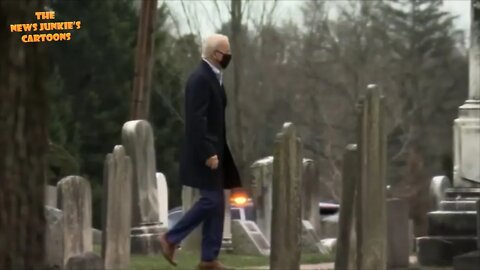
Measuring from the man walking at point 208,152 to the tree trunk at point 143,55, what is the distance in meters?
18.1

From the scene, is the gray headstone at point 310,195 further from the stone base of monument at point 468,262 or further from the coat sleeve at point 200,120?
the coat sleeve at point 200,120

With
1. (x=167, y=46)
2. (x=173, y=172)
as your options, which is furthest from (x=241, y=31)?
(x=173, y=172)

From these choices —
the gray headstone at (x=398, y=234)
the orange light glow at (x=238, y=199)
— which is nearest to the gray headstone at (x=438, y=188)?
the gray headstone at (x=398, y=234)

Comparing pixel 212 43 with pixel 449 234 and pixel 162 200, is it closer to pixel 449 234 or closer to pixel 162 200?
pixel 449 234

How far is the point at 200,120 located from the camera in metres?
10.4

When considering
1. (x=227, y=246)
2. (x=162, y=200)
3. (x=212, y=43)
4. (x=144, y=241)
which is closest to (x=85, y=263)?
(x=212, y=43)

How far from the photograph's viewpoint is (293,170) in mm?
11242

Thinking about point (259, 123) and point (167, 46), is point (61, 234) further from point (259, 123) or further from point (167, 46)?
point (259, 123)

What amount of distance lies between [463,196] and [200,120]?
188 inches

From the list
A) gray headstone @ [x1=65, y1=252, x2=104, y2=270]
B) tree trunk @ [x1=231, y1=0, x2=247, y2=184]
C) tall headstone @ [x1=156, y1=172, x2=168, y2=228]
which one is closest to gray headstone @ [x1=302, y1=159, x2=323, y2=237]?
tall headstone @ [x1=156, y1=172, x2=168, y2=228]

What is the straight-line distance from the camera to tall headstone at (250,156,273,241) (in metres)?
19.1

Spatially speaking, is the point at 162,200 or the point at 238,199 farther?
the point at 238,199

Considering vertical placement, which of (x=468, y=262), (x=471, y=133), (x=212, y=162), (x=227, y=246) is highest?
(x=471, y=133)

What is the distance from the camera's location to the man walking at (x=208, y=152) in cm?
1038
